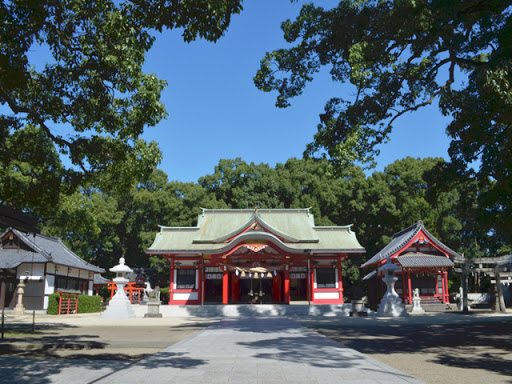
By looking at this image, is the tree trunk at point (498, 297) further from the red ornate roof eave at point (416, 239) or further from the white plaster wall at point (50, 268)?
the white plaster wall at point (50, 268)

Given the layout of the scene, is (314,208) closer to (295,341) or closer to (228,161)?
(228,161)

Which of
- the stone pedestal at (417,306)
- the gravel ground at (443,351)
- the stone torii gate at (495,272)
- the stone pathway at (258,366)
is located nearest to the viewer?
the stone pathway at (258,366)

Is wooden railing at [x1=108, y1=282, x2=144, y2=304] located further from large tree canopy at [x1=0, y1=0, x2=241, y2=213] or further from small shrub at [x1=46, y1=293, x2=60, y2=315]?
large tree canopy at [x1=0, y1=0, x2=241, y2=213]

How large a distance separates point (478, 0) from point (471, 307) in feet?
79.2

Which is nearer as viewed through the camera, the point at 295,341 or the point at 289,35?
the point at 295,341

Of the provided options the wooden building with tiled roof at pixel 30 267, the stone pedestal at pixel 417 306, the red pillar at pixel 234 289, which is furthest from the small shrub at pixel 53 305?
the stone pedestal at pixel 417 306

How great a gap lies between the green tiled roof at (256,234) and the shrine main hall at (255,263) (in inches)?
2.5

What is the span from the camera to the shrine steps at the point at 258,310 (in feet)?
76.8

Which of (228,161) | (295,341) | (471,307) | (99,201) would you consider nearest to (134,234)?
(99,201)

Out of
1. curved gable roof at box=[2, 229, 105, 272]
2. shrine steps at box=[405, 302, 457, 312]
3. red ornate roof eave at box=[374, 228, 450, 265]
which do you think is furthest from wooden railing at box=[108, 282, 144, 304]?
shrine steps at box=[405, 302, 457, 312]

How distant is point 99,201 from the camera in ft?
129

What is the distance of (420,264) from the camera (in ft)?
86.0

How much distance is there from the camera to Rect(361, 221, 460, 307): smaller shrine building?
87.6 feet

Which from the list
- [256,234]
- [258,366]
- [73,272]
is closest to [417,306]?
[256,234]
